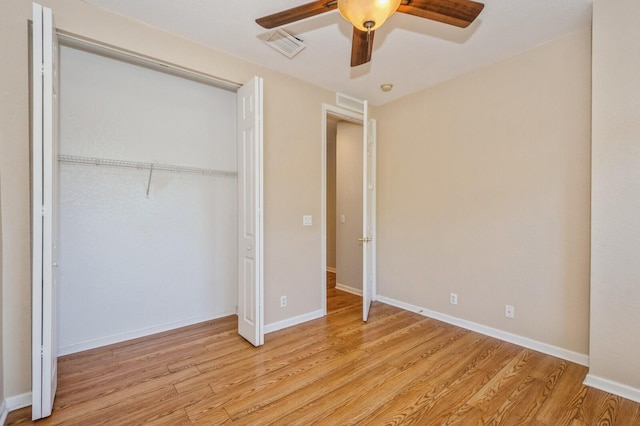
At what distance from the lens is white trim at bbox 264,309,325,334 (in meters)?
3.16

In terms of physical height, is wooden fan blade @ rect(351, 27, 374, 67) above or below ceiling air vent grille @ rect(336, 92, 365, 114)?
below

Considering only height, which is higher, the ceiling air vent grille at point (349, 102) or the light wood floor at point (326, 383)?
the ceiling air vent grille at point (349, 102)

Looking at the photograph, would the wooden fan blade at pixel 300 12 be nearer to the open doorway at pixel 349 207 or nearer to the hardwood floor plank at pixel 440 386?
the hardwood floor plank at pixel 440 386

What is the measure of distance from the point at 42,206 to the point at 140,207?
123 cm

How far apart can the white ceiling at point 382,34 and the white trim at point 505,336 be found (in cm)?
272

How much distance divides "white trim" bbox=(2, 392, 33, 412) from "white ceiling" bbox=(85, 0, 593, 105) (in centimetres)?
278

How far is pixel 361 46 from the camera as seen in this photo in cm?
193

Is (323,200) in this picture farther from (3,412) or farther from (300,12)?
(3,412)

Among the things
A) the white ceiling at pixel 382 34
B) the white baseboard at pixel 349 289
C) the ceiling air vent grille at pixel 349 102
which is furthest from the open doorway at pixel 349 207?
the white ceiling at pixel 382 34

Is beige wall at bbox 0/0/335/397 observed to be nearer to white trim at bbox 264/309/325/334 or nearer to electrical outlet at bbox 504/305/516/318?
white trim at bbox 264/309/325/334

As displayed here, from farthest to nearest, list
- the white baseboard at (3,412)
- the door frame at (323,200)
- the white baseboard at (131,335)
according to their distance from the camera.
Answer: the door frame at (323,200) < the white baseboard at (131,335) < the white baseboard at (3,412)

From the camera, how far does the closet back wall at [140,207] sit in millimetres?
2604

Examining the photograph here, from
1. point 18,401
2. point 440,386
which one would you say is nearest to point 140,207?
point 18,401

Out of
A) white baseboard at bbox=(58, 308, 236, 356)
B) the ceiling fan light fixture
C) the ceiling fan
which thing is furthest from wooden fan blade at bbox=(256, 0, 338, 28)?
white baseboard at bbox=(58, 308, 236, 356)
